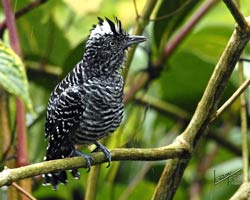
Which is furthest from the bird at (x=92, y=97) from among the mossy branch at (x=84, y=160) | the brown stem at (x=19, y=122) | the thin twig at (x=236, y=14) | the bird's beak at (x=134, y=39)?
the thin twig at (x=236, y=14)

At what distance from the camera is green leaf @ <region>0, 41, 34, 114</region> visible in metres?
1.63

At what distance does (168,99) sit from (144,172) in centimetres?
48

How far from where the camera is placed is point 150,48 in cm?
309

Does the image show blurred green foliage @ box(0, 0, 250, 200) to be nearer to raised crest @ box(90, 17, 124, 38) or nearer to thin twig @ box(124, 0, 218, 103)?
thin twig @ box(124, 0, 218, 103)

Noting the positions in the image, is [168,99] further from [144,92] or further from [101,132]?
[101,132]

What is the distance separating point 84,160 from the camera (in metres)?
2.01

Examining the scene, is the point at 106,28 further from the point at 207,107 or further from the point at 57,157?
the point at 207,107

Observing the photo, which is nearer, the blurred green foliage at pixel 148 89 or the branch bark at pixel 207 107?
Result: the branch bark at pixel 207 107

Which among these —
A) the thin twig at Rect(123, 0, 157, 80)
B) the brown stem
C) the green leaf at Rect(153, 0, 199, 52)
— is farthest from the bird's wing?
the green leaf at Rect(153, 0, 199, 52)

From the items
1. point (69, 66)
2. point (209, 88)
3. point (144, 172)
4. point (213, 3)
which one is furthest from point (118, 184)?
point (209, 88)

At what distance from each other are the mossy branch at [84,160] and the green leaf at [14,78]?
0.59ft

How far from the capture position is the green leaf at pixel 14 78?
1.63 m

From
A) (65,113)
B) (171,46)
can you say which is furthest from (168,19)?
(65,113)

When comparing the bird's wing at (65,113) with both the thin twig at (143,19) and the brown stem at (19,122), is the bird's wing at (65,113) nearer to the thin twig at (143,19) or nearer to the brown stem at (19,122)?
the brown stem at (19,122)
